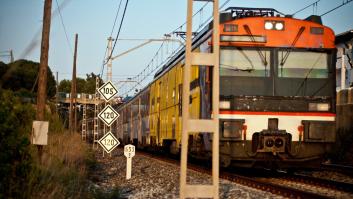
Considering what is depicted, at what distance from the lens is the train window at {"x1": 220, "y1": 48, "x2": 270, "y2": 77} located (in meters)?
12.0

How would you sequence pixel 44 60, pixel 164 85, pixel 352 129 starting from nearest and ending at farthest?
pixel 44 60, pixel 164 85, pixel 352 129

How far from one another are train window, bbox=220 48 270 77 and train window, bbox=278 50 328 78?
0.35 m

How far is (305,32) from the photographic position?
12.4 m

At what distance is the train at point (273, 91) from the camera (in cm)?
1186

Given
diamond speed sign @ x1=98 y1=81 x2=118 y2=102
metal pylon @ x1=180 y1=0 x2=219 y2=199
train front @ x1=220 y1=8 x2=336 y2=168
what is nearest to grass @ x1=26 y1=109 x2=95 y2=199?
metal pylon @ x1=180 y1=0 x2=219 y2=199

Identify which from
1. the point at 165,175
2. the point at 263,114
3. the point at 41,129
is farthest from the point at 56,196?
the point at 165,175

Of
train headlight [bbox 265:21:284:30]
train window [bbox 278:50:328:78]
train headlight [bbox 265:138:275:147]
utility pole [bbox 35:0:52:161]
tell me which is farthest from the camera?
utility pole [bbox 35:0:52:161]

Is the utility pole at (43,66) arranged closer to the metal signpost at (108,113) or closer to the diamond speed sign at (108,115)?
the metal signpost at (108,113)

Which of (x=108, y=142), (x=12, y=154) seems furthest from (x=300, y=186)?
(x=108, y=142)

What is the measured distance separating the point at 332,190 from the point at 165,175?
489cm

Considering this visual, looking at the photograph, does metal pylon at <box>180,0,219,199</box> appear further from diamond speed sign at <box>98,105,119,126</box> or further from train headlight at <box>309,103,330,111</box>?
diamond speed sign at <box>98,105,119,126</box>

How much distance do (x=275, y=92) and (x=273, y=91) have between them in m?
0.05

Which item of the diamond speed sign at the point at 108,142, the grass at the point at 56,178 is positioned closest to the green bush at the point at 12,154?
the grass at the point at 56,178

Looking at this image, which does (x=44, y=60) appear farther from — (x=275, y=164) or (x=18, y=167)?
(x=18, y=167)
